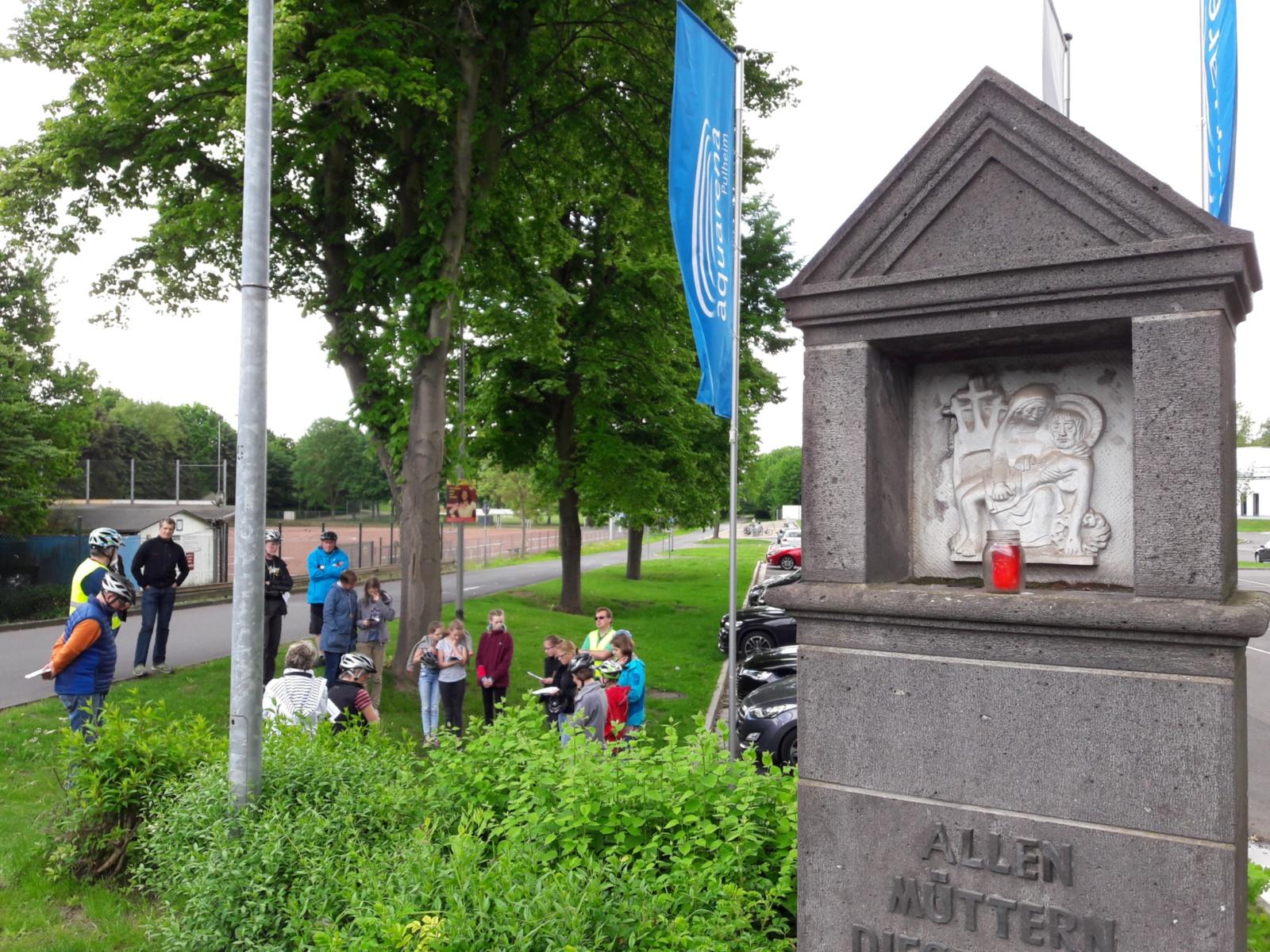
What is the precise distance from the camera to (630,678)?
8.88 meters

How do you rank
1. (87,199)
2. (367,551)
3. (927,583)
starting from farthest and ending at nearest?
(367,551) → (87,199) → (927,583)

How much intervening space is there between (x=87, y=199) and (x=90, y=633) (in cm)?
854

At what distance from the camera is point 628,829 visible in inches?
175

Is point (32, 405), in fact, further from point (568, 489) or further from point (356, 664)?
point (356, 664)

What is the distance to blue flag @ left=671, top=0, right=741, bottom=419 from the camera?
7852 millimetres

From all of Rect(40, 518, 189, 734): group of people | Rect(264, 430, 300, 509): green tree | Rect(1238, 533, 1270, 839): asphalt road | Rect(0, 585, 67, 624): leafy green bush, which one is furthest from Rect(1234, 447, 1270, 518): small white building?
Rect(40, 518, 189, 734): group of people

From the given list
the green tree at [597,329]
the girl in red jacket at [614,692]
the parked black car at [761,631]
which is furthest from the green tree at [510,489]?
the girl in red jacket at [614,692]

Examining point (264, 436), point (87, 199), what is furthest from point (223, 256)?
point (264, 436)

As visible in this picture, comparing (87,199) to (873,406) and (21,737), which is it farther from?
(873,406)

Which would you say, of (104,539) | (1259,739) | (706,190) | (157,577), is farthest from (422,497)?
(1259,739)

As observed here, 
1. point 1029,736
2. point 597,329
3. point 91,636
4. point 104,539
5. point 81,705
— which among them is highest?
point 597,329

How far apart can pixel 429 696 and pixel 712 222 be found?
5917mm

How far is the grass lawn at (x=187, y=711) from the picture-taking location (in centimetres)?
518

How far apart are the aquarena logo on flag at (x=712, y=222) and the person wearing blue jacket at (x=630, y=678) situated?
3150 mm
